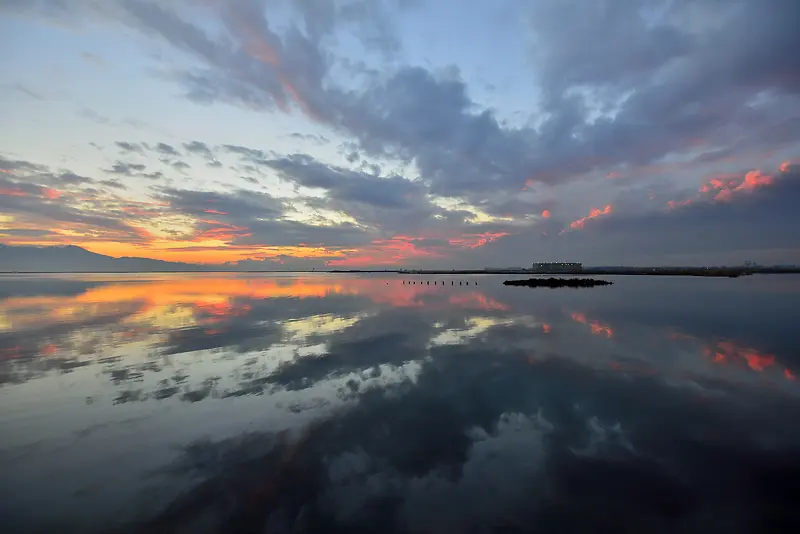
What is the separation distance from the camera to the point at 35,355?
21297mm

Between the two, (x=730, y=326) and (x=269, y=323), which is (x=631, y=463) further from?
(x=730, y=326)

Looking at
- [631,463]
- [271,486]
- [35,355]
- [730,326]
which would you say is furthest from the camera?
[730,326]

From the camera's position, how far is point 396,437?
1159cm

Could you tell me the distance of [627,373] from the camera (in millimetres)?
18906

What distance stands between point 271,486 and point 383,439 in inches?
147

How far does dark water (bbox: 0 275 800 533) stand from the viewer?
26.4 feet

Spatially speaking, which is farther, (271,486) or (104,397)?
(104,397)

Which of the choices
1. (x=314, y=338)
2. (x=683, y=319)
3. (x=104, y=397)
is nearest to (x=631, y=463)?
(x=104, y=397)

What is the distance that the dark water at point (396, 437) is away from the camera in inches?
317

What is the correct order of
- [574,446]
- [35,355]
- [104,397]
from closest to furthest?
[574,446] < [104,397] < [35,355]

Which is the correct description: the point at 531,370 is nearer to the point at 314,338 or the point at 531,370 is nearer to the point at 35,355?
the point at 314,338

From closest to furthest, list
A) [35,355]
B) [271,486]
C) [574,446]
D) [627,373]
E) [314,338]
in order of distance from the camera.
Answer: [271,486]
[574,446]
[627,373]
[35,355]
[314,338]

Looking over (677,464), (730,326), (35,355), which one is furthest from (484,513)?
(730,326)

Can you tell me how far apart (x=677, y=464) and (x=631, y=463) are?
1.34 meters
